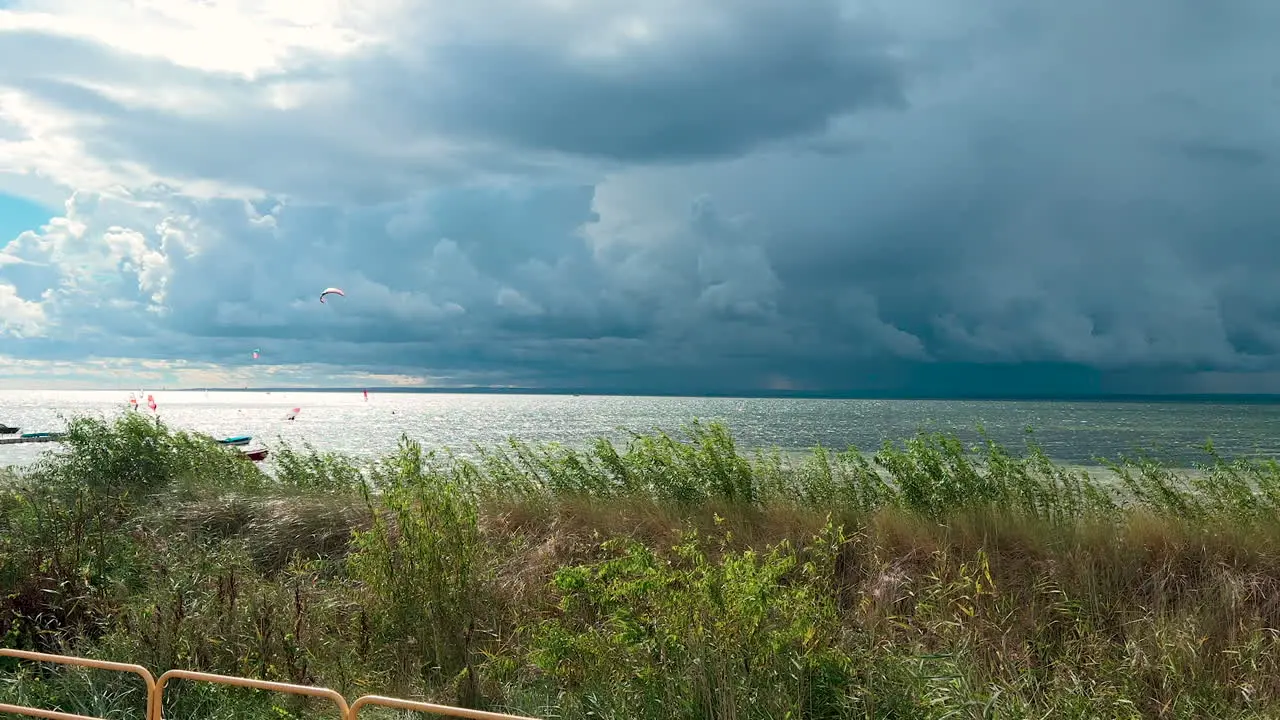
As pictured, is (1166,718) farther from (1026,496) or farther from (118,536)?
(118,536)

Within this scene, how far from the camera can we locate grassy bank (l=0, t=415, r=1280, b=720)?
6551 millimetres

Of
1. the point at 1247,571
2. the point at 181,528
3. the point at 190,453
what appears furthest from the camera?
the point at 190,453

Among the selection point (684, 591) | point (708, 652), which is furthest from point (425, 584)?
point (708, 652)

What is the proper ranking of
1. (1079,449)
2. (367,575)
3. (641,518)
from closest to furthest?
(367,575), (641,518), (1079,449)

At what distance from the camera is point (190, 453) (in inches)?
686

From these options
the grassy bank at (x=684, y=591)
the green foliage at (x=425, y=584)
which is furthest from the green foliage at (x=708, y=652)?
the green foliage at (x=425, y=584)

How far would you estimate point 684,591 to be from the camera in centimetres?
705

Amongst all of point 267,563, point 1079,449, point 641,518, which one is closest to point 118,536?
point 267,563

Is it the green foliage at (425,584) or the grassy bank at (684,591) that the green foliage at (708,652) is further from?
the green foliage at (425,584)

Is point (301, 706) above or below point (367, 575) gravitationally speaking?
below

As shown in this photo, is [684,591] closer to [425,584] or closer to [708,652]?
[708,652]

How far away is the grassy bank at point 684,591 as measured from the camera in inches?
258

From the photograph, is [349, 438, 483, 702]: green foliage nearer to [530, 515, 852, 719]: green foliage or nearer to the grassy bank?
the grassy bank

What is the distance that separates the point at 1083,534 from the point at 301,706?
8147 millimetres
